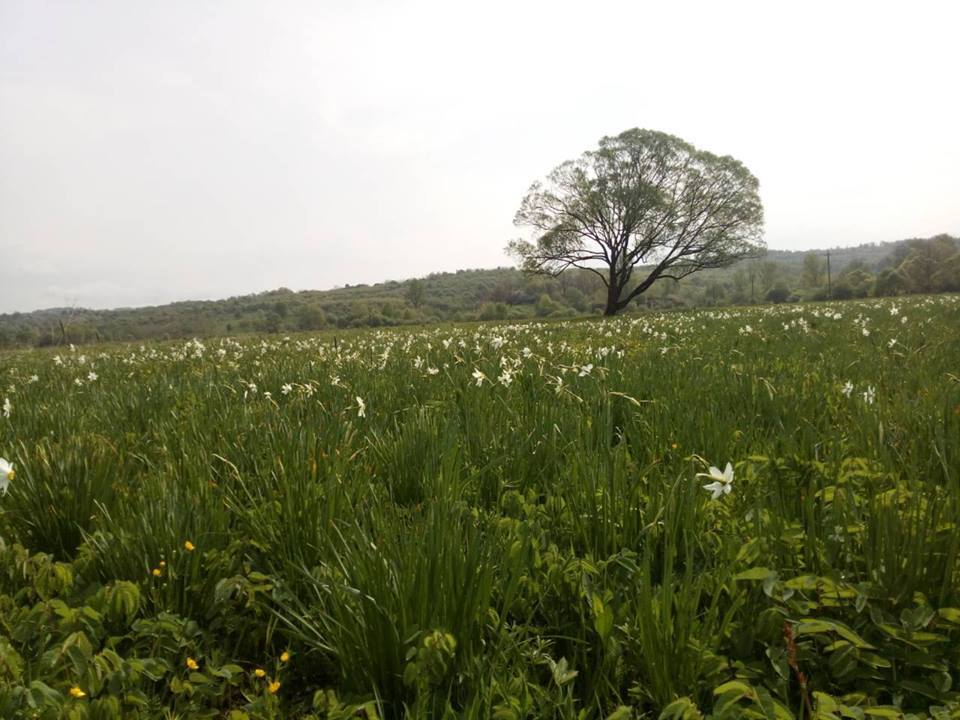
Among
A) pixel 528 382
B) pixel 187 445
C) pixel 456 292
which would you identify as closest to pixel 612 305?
pixel 528 382

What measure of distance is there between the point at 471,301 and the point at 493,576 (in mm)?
120506

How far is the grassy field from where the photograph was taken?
145 cm

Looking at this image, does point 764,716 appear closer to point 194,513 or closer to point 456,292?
point 194,513

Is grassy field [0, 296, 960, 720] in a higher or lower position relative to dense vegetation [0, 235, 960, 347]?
lower

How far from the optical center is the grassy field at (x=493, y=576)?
1449 mm

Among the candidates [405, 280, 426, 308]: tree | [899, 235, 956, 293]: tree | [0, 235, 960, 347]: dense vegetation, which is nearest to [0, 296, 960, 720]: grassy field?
[0, 235, 960, 347]: dense vegetation

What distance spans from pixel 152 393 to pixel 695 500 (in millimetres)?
5308

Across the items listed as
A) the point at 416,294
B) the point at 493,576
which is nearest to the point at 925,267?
the point at 416,294

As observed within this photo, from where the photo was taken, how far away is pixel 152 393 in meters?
5.22

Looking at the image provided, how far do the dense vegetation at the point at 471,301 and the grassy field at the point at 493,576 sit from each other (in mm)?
→ 34925

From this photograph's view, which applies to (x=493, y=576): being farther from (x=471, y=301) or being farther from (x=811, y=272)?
(x=811, y=272)

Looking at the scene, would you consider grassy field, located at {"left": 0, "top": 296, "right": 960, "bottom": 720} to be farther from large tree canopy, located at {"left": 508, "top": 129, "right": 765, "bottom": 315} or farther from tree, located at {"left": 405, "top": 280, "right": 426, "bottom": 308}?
tree, located at {"left": 405, "top": 280, "right": 426, "bottom": 308}

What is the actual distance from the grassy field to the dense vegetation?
34925 millimetres

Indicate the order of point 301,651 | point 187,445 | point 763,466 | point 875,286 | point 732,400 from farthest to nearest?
point 875,286, point 732,400, point 187,445, point 763,466, point 301,651
